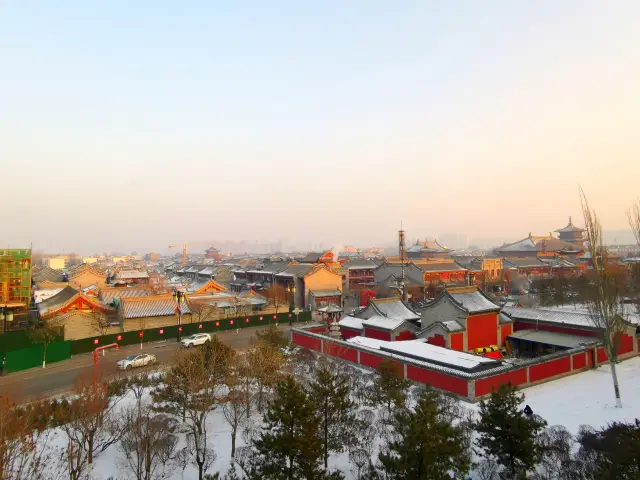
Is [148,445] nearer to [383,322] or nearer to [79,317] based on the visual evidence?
[383,322]

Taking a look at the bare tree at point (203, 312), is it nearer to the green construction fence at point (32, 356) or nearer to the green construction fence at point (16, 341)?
the green construction fence at point (16, 341)

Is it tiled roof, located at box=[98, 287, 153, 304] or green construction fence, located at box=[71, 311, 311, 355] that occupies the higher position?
tiled roof, located at box=[98, 287, 153, 304]

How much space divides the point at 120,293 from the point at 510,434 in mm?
32534

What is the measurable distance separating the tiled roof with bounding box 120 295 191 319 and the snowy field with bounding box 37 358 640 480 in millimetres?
12814

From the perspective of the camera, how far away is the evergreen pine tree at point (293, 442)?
8.55 meters

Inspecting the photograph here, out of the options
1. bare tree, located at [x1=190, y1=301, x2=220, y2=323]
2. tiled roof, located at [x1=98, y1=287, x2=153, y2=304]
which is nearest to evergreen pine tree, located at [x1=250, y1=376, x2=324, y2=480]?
bare tree, located at [x1=190, y1=301, x2=220, y2=323]

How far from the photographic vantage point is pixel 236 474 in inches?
406

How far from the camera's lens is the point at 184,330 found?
27516 mm

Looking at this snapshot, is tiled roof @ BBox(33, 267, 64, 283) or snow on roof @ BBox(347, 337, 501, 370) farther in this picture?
tiled roof @ BBox(33, 267, 64, 283)

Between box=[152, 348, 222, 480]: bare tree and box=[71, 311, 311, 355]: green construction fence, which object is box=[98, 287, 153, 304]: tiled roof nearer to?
box=[71, 311, 311, 355]: green construction fence

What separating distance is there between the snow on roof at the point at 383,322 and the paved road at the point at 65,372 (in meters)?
7.10

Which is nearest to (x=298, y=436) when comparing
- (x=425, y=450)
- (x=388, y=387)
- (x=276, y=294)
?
(x=425, y=450)

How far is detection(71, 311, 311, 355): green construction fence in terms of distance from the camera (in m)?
23.6

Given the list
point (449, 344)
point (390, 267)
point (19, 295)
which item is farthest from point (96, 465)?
point (390, 267)
